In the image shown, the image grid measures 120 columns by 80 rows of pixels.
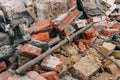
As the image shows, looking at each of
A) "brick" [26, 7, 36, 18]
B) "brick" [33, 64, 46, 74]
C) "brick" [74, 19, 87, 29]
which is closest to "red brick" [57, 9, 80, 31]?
"brick" [74, 19, 87, 29]

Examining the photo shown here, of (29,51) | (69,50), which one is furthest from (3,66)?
(69,50)

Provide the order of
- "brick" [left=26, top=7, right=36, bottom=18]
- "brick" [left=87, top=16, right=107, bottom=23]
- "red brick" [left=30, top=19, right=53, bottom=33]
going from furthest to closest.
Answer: "brick" [left=87, top=16, right=107, bottom=23]
"brick" [left=26, top=7, right=36, bottom=18]
"red brick" [left=30, top=19, right=53, bottom=33]

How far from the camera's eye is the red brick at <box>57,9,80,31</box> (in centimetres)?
469

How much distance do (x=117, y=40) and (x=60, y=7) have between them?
124 cm

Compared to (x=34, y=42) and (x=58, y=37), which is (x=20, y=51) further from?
(x=58, y=37)

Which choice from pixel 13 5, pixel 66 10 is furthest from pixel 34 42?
pixel 66 10

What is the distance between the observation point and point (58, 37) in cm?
464

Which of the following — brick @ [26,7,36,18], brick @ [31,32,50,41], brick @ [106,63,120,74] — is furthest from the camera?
brick @ [26,7,36,18]

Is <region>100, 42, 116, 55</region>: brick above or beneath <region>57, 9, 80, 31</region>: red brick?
beneath

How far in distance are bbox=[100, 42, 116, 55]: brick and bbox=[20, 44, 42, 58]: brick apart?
1.10 m

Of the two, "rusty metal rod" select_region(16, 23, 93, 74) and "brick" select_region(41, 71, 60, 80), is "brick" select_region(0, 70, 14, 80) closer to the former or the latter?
"rusty metal rod" select_region(16, 23, 93, 74)

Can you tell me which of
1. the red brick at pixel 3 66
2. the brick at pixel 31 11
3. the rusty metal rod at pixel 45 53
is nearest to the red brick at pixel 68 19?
the rusty metal rod at pixel 45 53

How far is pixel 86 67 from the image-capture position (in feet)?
13.9

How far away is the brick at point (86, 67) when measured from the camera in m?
4.14
